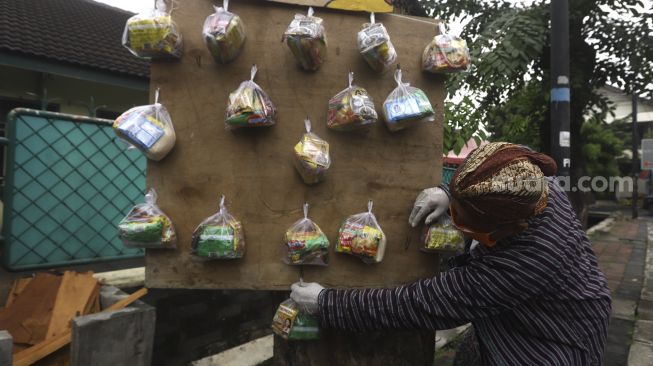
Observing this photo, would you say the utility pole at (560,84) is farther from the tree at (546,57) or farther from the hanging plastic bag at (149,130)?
the hanging plastic bag at (149,130)

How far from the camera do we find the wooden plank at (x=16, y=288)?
2051 mm

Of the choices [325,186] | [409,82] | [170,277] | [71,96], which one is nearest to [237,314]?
[170,277]

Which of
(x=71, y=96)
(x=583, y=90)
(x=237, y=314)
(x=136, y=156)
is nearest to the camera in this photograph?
(x=136, y=156)

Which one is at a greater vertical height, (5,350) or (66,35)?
(66,35)

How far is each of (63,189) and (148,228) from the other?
1.67 m

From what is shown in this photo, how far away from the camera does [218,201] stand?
4.23ft

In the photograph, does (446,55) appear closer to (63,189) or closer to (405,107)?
(405,107)

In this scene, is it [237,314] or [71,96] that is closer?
[237,314]

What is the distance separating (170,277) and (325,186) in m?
0.58

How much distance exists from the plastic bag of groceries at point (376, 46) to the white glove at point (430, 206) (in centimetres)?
45

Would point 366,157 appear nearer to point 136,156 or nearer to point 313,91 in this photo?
point 313,91

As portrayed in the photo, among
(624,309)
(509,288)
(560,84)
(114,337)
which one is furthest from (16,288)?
(624,309)

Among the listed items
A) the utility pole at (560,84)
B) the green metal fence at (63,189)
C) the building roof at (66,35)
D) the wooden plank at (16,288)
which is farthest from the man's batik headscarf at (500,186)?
the building roof at (66,35)

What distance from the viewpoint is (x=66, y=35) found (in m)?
7.16
